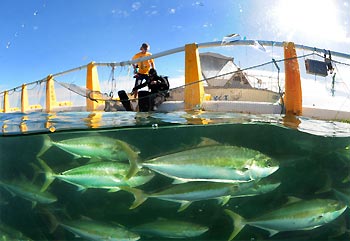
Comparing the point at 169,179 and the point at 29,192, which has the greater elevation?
the point at 169,179

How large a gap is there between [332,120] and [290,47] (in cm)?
164

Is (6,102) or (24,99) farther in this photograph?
(6,102)

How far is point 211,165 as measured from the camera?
3.77 m

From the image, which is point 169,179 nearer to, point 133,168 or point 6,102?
point 133,168

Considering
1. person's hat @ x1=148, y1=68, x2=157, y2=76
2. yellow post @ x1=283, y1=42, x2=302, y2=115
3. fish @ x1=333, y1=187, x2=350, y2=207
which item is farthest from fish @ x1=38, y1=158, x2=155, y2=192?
yellow post @ x1=283, y1=42, x2=302, y2=115

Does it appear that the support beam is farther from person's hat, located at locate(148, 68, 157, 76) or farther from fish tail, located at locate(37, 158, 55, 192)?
fish tail, located at locate(37, 158, 55, 192)

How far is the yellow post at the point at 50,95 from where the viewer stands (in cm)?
872

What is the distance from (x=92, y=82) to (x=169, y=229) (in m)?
5.94

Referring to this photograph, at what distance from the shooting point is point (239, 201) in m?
4.97

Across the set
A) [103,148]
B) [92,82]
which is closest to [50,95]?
[92,82]

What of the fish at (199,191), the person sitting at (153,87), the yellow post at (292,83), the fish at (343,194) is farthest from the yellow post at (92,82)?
the fish at (343,194)

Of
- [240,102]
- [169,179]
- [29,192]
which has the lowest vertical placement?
[29,192]

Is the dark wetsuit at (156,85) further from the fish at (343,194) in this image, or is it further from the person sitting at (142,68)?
the fish at (343,194)

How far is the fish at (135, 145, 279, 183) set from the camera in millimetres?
3746
